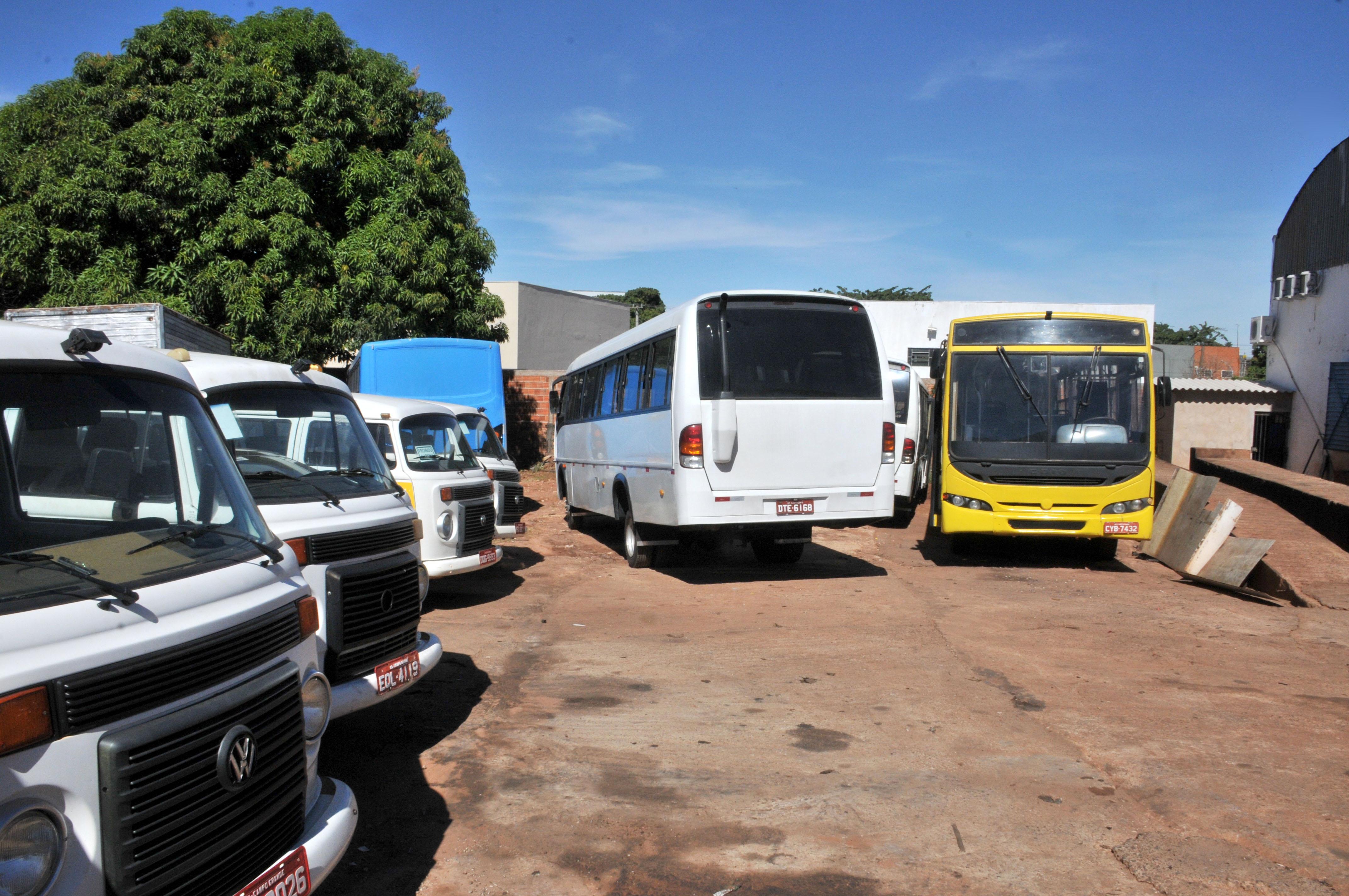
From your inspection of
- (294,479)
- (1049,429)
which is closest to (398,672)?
Result: (294,479)

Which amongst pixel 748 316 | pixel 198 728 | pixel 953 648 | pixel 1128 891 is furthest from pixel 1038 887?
pixel 748 316

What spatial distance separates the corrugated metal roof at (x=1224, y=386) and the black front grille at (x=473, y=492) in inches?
850

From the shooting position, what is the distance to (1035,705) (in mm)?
6031

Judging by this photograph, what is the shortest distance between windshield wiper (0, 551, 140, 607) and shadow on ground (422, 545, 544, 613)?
6.35 metres

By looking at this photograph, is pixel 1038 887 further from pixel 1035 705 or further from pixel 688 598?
pixel 688 598

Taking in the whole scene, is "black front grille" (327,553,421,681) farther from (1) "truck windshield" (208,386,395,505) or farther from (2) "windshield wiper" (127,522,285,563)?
(2) "windshield wiper" (127,522,285,563)

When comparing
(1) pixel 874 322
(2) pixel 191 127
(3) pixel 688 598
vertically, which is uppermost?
(2) pixel 191 127

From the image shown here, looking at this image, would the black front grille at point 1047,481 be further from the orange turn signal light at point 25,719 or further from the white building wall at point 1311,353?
the white building wall at point 1311,353

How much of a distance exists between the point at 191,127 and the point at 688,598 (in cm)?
1479

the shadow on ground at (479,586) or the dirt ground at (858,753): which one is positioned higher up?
the dirt ground at (858,753)

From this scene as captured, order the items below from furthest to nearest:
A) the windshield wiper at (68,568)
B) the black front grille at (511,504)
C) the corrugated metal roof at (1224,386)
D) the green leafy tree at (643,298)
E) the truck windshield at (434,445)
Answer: the green leafy tree at (643,298)
the corrugated metal roof at (1224,386)
the black front grille at (511,504)
the truck windshield at (434,445)
the windshield wiper at (68,568)

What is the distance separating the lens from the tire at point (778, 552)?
11867 mm

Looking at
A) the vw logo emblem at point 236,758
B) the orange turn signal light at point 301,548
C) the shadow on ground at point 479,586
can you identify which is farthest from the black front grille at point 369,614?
the shadow on ground at point 479,586

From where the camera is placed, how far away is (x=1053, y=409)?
11.4 m
